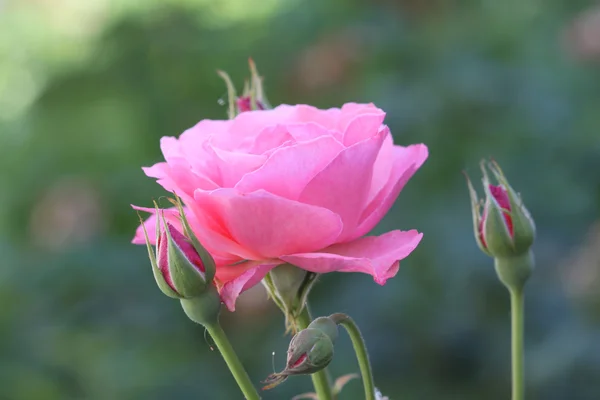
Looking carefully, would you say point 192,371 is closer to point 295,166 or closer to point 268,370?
point 268,370

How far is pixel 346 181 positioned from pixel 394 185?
1.3 inches

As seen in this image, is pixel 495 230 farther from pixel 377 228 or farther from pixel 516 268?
pixel 377 228

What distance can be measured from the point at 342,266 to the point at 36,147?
1.70m

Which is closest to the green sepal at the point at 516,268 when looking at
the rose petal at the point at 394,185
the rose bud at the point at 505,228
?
the rose bud at the point at 505,228

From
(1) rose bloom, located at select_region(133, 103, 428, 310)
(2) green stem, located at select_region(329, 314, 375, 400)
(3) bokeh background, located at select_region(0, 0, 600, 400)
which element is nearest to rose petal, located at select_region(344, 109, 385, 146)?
(1) rose bloom, located at select_region(133, 103, 428, 310)

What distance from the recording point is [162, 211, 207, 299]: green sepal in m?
0.44

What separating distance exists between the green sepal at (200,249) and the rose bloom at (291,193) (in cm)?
1

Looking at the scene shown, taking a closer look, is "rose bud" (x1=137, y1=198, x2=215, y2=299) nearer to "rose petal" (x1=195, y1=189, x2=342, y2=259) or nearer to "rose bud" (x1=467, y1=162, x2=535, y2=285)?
"rose petal" (x1=195, y1=189, x2=342, y2=259)

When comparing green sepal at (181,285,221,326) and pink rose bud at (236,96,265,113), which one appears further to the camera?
pink rose bud at (236,96,265,113)

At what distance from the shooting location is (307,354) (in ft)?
1.38

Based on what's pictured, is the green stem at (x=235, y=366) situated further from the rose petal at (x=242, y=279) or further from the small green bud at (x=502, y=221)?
the small green bud at (x=502, y=221)

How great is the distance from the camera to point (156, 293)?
4.92 feet

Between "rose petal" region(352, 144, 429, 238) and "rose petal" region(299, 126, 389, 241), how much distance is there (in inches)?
0.5

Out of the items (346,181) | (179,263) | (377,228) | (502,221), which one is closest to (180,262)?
(179,263)
